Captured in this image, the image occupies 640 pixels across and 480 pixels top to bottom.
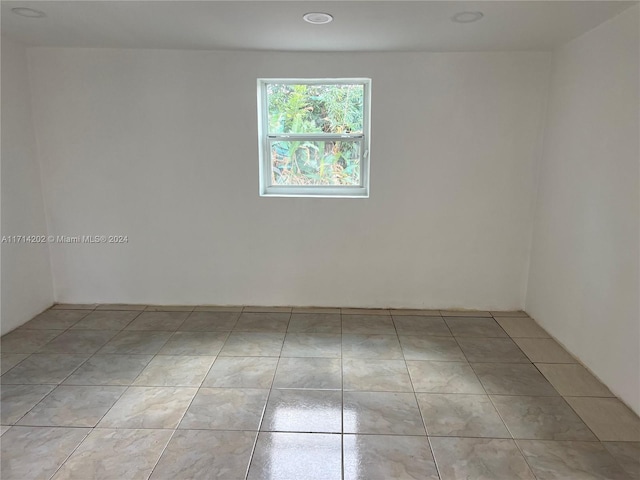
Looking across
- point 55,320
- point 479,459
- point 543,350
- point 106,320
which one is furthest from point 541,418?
point 55,320

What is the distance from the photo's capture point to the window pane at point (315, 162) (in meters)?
3.38

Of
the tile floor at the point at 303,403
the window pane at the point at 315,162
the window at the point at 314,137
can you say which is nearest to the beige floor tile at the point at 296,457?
the tile floor at the point at 303,403

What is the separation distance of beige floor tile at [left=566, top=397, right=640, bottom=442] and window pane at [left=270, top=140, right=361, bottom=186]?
2130mm

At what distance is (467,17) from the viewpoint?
231cm

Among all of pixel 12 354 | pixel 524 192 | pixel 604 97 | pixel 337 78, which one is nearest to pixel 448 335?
pixel 524 192

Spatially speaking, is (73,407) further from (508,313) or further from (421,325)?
(508,313)

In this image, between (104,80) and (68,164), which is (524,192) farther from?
(68,164)

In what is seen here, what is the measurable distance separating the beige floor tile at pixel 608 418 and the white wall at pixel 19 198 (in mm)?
3697

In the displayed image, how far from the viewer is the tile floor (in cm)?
174

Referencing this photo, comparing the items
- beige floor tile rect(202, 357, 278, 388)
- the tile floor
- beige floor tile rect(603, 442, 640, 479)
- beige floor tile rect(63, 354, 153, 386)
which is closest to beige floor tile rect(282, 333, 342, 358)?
the tile floor

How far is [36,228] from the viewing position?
328cm

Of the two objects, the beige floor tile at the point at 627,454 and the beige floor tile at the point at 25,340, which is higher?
the beige floor tile at the point at 25,340

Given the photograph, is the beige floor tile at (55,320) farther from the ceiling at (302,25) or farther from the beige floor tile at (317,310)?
the ceiling at (302,25)

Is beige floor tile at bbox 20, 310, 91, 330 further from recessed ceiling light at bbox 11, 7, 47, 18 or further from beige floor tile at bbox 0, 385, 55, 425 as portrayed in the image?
recessed ceiling light at bbox 11, 7, 47, 18
